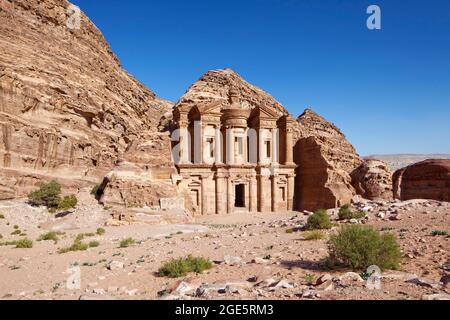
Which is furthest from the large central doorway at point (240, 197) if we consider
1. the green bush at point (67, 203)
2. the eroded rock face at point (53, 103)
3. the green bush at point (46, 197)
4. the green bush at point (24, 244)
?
the green bush at point (24, 244)

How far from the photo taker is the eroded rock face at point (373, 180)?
2894 cm

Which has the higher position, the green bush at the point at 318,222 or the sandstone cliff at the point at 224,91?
the sandstone cliff at the point at 224,91

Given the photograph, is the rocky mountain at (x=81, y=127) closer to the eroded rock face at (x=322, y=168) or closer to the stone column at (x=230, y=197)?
the eroded rock face at (x=322, y=168)

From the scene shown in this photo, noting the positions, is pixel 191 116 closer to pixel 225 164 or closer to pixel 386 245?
pixel 225 164

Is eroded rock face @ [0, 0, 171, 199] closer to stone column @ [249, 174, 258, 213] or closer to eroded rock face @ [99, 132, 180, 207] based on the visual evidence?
eroded rock face @ [99, 132, 180, 207]

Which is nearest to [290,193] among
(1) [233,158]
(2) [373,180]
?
(1) [233,158]

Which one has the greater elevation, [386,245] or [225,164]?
[225,164]

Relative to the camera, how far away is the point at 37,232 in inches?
683

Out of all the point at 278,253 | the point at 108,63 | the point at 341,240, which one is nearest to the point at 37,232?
the point at 278,253

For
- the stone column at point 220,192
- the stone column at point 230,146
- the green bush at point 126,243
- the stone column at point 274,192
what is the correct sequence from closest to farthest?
the green bush at point 126,243 → the stone column at point 220,192 → the stone column at point 230,146 → the stone column at point 274,192

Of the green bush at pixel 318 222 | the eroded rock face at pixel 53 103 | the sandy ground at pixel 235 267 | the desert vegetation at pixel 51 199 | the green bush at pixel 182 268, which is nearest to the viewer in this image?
the sandy ground at pixel 235 267

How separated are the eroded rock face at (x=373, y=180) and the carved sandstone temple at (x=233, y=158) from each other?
7.25 m

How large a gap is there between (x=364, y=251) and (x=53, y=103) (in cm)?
2666
